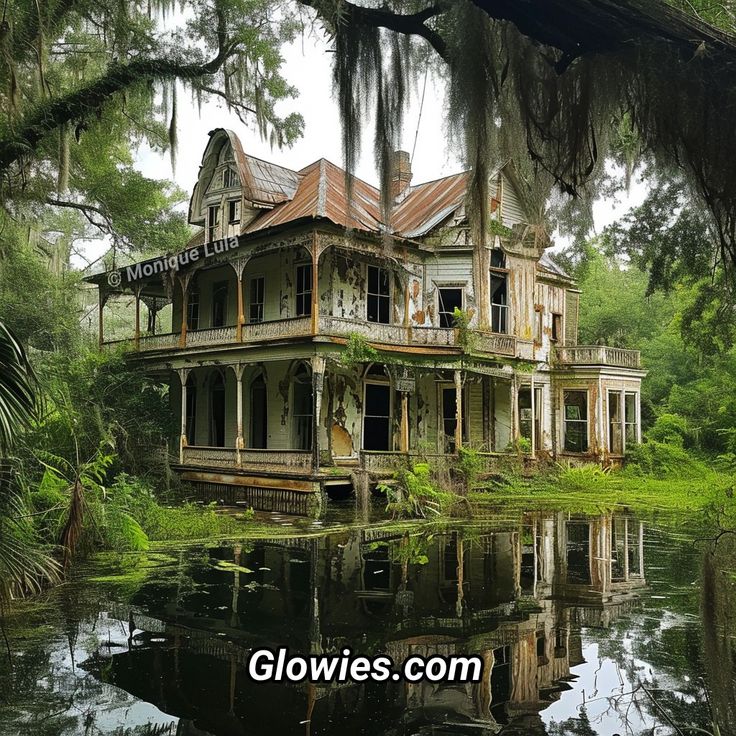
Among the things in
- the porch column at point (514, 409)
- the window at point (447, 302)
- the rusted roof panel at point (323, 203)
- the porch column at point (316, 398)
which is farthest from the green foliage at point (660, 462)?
the porch column at point (316, 398)

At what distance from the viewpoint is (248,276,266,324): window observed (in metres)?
22.8

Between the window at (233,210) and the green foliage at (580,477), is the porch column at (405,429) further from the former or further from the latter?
the window at (233,210)

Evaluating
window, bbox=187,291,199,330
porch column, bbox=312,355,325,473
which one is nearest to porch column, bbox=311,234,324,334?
porch column, bbox=312,355,325,473

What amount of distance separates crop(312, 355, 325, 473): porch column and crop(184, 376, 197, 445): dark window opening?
871 centimetres

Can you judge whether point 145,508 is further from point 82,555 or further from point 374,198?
point 374,198

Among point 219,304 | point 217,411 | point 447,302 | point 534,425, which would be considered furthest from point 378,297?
point 534,425

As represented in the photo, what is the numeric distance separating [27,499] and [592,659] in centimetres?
612

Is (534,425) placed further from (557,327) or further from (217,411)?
(217,411)

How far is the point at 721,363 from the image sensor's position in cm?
3116

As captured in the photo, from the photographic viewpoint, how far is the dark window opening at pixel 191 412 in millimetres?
25406

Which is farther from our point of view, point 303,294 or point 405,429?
point 303,294

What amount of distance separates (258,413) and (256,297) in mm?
3685

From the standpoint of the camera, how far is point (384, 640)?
6.45 m

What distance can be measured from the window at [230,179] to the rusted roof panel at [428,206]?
510cm
